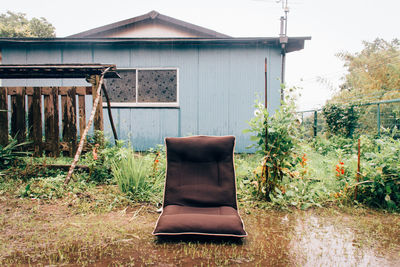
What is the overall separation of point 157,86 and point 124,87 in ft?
2.69

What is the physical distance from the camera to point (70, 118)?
3977mm

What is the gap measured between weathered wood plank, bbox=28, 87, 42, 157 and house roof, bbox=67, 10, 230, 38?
6.84 metres

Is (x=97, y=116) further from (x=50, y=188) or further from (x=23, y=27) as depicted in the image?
(x=23, y=27)

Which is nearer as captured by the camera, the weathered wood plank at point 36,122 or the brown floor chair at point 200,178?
the brown floor chair at point 200,178

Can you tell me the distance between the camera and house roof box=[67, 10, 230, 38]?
9742 millimetres

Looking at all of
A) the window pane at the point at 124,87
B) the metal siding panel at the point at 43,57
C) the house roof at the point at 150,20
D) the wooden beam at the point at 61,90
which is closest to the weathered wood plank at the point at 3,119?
the wooden beam at the point at 61,90

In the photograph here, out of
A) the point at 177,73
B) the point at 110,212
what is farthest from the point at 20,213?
the point at 177,73

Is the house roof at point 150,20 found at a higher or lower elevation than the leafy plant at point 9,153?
higher

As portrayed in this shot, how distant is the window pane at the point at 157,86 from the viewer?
6242 mm

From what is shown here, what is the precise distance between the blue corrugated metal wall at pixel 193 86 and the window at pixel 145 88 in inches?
5.8

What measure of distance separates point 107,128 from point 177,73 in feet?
7.06

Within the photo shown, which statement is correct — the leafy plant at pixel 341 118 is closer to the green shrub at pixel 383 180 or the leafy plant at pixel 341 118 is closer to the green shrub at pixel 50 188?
the green shrub at pixel 383 180

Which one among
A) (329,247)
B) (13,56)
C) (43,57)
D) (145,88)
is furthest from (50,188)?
(13,56)

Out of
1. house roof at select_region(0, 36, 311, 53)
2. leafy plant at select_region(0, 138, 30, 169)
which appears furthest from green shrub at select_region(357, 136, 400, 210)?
leafy plant at select_region(0, 138, 30, 169)
